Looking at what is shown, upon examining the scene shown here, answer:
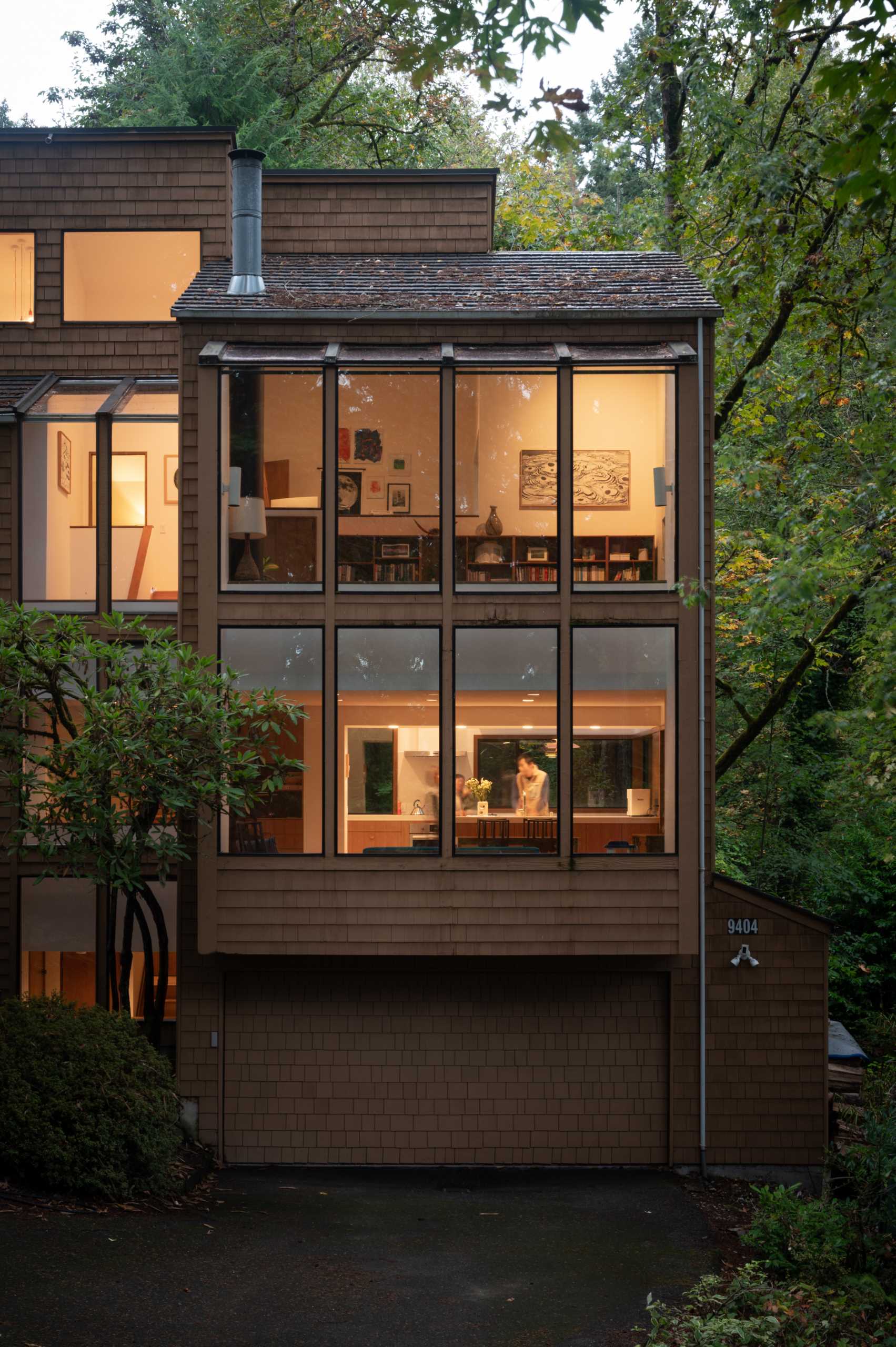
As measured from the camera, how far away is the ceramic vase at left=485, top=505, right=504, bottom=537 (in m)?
11.5

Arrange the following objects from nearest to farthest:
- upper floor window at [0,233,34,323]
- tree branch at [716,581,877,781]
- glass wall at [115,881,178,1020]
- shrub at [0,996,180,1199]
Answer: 1. shrub at [0,996,180,1199]
2. glass wall at [115,881,178,1020]
3. upper floor window at [0,233,34,323]
4. tree branch at [716,581,877,781]

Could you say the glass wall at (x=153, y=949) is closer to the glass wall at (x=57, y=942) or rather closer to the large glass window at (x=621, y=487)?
the glass wall at (x=57, y=942)

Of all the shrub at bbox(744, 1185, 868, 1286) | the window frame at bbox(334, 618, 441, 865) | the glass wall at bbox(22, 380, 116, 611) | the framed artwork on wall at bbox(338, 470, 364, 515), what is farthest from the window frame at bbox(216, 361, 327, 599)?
the shrub at bbox(744, 1185, 868, 1286)

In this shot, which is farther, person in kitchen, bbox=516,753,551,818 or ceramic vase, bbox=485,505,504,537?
ceramic vase, bbox=485,505,504,537

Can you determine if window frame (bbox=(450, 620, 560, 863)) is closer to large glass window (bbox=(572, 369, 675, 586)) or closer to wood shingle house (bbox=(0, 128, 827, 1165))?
wood shingle house (bbox=(0, 128, 827, 1165))

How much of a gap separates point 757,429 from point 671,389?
7.60m

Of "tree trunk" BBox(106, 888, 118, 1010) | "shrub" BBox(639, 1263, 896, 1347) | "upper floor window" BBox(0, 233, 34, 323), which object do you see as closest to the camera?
"shrub" BBox(639, 1263, 896, 1347)

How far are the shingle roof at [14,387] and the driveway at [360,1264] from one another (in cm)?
801

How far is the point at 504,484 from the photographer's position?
1148 centimetres

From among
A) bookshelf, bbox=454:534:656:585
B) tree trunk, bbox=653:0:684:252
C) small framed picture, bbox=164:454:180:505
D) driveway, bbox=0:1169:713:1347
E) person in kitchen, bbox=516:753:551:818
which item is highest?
tree trunk, bbox=653:0:684:252

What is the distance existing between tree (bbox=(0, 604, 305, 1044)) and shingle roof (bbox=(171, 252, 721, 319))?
347 centimetres

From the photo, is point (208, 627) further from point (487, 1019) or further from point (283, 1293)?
point (283, 1293)

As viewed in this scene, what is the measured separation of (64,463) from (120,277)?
2.42m

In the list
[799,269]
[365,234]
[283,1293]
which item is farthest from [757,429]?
[283,1293]
